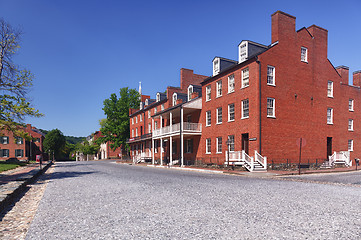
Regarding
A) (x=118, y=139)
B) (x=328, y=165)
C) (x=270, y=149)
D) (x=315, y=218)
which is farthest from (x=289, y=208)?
(x=118, y=139)

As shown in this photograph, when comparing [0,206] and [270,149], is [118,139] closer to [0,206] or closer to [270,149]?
[270,149]

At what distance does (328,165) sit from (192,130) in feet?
45.7

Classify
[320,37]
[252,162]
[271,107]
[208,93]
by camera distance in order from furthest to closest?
[208,93] < [320,37] < [271,107] < [252,162]

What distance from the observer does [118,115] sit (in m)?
54.9

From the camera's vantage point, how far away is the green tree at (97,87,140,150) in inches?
2121

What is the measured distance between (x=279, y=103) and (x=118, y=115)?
3825 cm

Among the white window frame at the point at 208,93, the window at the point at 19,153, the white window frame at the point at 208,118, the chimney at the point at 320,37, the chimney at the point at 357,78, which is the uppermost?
the chimney at the point at 320,37

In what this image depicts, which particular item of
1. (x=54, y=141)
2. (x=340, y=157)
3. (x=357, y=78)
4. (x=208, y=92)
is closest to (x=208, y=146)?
(x=208, y=92)

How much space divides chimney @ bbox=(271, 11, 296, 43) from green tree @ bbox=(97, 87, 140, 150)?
37.4 m

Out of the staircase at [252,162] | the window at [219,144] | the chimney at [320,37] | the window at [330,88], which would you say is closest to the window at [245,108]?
the staircase at [252,162]

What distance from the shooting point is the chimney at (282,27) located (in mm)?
23391

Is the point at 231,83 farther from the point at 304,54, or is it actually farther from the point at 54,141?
the point at 54,141

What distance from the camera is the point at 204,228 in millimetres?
4754

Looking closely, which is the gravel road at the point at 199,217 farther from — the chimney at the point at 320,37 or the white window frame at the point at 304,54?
the chimney at the point at 320,37
